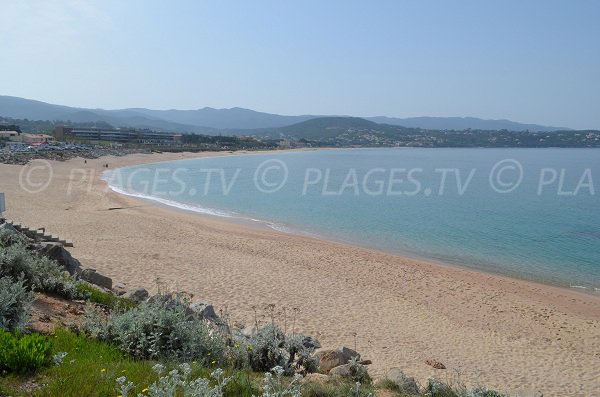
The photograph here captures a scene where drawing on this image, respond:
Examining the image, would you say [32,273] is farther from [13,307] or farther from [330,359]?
[330,359]

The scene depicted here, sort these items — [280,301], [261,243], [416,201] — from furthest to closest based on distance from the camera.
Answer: [416,201] < [261,243] < [280,301]

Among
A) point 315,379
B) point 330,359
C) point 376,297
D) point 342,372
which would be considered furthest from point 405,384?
point 376,297

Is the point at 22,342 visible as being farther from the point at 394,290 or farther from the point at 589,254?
the point at 589,254

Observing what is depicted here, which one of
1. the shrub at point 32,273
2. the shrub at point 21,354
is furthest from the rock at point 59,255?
the shrub at point 21,354

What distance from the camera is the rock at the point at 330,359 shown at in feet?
22.4

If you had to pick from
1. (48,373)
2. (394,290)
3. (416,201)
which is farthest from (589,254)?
(48,373)

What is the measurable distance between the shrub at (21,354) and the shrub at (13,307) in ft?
2.05

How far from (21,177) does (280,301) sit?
39.4 meters

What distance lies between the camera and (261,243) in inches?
834

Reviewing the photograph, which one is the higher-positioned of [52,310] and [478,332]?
[52,310]

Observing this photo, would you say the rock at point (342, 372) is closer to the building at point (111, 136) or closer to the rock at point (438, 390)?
the rock at point (438, 390)

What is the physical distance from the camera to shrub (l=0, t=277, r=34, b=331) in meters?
5.17

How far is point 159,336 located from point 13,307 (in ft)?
5.39

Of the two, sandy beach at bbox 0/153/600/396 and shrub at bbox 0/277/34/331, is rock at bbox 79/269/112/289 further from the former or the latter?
shrub at bbox 0/277/34/331
